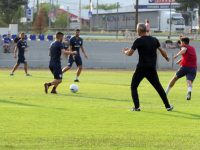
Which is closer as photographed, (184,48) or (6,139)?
(6,139)

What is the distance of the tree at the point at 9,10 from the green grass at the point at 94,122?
209ft

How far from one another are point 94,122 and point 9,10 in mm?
72137

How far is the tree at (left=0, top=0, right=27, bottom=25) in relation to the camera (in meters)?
82.1

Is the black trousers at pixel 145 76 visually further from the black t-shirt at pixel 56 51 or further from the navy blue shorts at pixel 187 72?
the black t-shirt at pixel 56 51

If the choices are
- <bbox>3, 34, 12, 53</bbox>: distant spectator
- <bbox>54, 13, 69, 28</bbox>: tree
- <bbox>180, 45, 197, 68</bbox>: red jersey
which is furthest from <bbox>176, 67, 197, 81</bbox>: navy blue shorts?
<bbox>54, 13, 69, 28</bbox>: tree

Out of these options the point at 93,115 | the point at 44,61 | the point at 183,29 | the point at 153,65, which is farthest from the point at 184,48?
the point at 183,29

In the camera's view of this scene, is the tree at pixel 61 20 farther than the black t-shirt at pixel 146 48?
Yes

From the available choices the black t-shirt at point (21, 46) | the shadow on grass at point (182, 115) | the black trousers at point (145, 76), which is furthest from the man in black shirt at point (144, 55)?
the black t-shirt at point (21, 46)

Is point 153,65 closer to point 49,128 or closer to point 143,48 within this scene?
point 143,48

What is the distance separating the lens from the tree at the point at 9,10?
82.1m

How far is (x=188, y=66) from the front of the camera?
19.0 meters

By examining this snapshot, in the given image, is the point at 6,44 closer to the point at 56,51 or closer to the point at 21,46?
the point at 21,46

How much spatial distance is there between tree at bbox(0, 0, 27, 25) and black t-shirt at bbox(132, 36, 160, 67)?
68.7 metres

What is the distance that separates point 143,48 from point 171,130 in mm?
3351
